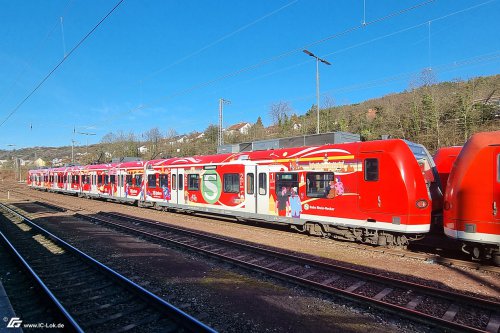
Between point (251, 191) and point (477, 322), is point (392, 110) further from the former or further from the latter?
point (477, 322)

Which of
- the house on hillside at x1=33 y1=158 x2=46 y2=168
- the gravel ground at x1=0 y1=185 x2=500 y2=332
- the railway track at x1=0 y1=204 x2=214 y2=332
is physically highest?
the house on hillside at x1=33 y1=158 x2=46 y2=168

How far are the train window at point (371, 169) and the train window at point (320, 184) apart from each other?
1.19 meters

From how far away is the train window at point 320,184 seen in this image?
1099 centimetres

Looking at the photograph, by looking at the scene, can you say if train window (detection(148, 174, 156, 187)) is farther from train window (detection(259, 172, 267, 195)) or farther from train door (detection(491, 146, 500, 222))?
train door (detection(491, 146, 500, 222))

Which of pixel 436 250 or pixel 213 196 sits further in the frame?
pixel 213 196

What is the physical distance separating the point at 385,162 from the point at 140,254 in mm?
7320

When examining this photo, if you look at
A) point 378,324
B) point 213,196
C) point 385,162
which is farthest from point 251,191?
point 378,324

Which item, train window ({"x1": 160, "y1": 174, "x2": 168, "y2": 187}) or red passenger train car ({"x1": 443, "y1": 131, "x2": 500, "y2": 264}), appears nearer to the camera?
red passenger train car ({"x1": 443, "y1": 131, "x2": 500, "y2": 264})

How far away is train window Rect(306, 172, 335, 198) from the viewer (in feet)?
36.1

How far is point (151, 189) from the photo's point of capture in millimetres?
21750

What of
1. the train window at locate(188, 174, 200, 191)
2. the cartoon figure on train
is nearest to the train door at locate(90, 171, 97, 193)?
the train window at locate(188, 174, 200, 191)

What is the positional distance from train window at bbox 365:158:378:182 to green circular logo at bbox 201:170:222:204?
7.46 meters

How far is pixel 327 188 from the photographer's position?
1109 cm

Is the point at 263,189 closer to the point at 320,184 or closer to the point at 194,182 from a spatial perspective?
the point at 320,184
